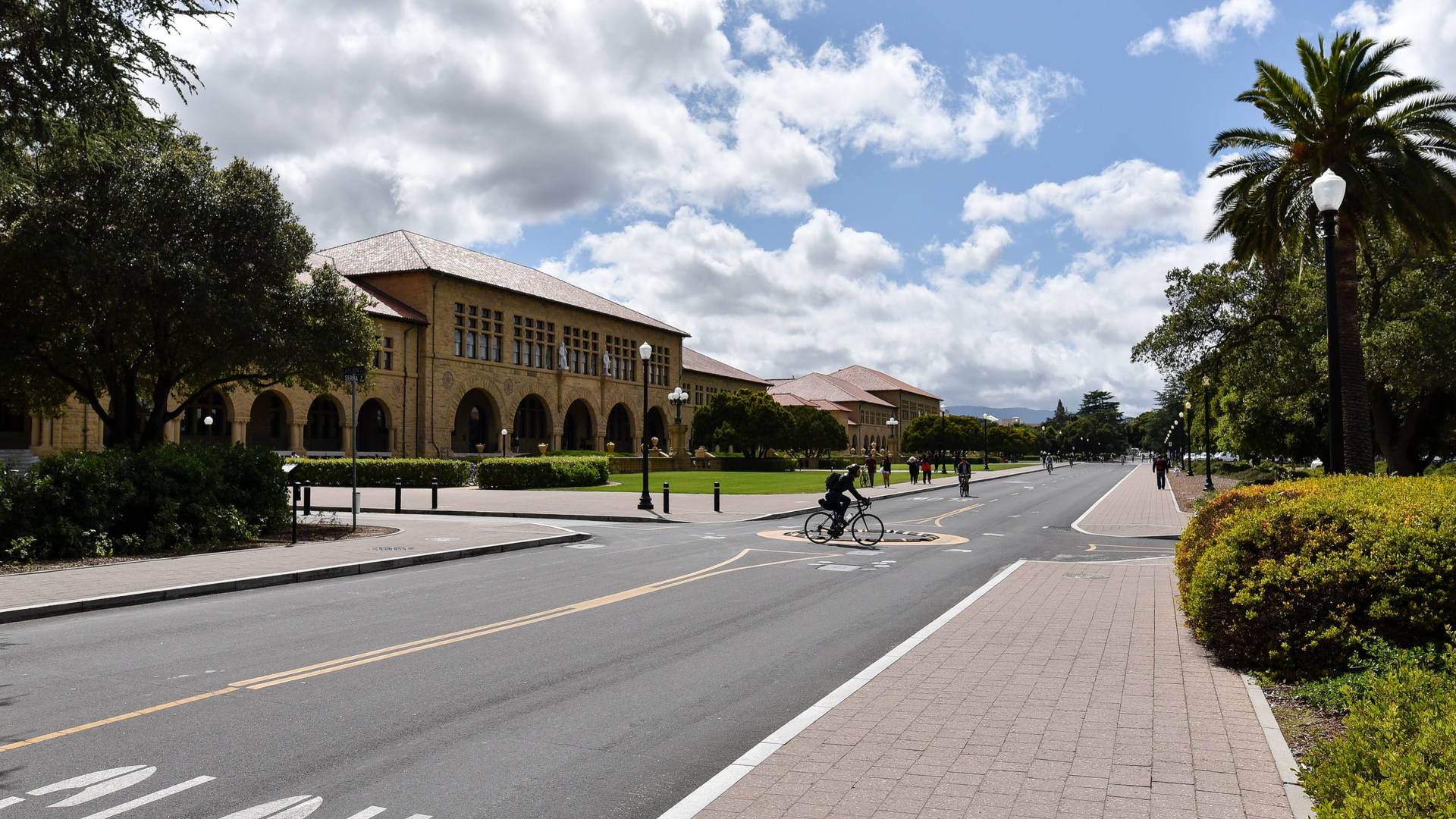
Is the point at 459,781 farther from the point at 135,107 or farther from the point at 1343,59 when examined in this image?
the point at 1343,59

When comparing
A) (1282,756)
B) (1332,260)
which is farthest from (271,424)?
(1282,756)

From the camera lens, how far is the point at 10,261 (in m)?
18.2

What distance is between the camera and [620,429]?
86062 millimetres

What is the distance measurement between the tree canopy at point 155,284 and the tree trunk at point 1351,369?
22406mm

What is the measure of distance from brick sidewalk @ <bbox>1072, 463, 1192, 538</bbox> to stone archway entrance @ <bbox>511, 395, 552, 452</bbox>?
44.8 metres

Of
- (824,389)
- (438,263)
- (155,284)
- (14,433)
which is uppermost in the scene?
(438,263)

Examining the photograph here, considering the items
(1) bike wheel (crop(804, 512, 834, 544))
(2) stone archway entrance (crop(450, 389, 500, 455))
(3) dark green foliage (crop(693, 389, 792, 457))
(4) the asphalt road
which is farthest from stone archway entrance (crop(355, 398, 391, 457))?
(4) the asphalt road

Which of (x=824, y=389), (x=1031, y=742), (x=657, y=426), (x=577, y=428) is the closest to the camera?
(x=1031, y=742)

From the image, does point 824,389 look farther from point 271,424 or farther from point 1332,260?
point 1332,260

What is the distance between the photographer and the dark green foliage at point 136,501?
13891 mm

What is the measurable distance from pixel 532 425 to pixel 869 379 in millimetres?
84200

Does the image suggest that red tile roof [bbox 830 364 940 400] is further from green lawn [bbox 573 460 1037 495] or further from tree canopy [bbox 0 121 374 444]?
tree canopy [bbox 0 121 374 444]

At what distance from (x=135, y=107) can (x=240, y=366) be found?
8929 mm

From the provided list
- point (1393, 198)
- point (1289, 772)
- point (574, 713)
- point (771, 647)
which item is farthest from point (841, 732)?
point (1393, 198)
